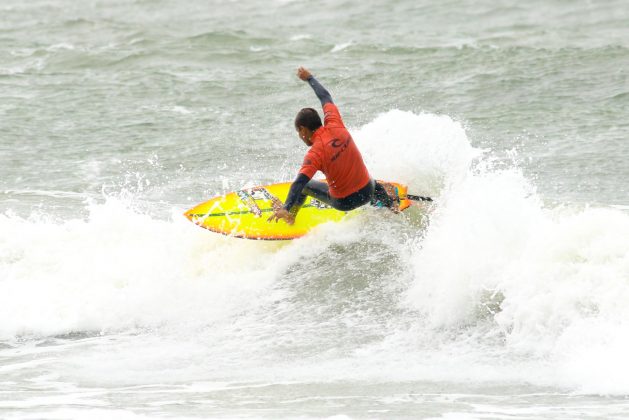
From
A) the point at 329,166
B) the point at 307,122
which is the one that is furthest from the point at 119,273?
the point at 307,122

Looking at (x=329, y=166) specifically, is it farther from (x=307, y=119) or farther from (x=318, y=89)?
(x=318, y=89)

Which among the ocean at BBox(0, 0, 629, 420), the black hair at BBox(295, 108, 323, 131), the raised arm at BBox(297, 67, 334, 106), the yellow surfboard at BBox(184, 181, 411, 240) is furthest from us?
the yellow surfboard at BBox(184, 181, 411, 240)

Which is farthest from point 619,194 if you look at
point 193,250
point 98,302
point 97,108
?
point 97,108

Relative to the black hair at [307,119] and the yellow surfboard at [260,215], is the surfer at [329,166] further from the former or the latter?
the yellow surfboard at [260,215]

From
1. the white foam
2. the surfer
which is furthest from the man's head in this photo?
the white foam

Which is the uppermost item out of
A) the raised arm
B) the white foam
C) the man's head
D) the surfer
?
the raised arm

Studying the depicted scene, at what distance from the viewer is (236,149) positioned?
48.6ft

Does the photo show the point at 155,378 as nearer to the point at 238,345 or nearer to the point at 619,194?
the point at 238,345

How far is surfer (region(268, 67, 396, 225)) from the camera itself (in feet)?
28.1

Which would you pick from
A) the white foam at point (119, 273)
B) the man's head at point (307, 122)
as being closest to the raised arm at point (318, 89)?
the man's head at point (307, 122)

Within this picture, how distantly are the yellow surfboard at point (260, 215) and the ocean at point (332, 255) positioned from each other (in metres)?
0.17

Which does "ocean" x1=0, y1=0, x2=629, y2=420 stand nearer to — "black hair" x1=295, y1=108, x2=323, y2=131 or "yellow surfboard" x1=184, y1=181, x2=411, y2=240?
"yellow surfboard" x1=184, y1=181, x2=411, y2=240

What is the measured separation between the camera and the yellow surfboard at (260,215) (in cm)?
989

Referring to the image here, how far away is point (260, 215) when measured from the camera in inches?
394
